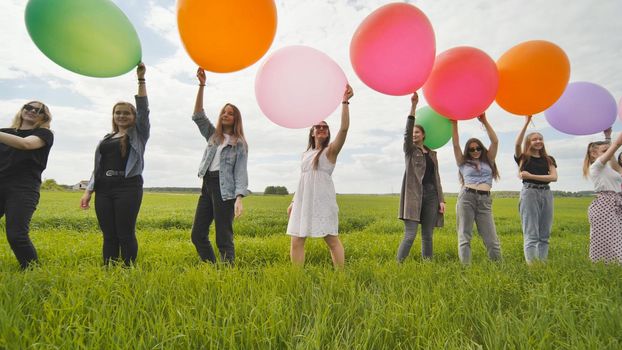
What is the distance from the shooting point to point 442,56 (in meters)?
3.60

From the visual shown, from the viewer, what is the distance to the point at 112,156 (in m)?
3.39

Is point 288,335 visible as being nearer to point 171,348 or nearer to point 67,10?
point 171,348

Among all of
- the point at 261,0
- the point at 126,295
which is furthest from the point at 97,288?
the point at 261,0

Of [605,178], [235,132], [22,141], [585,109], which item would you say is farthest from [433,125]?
[22,141]

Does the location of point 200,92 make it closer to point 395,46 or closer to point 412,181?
point 395,46

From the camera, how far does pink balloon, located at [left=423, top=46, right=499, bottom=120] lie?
11.2 feet

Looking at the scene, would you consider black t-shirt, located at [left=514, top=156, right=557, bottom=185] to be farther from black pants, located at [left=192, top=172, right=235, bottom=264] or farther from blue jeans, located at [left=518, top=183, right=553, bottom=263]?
black pants, located at [left=192, top=172, right=235, bottom=264]

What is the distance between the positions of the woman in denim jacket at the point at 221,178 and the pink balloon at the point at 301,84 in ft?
1.84

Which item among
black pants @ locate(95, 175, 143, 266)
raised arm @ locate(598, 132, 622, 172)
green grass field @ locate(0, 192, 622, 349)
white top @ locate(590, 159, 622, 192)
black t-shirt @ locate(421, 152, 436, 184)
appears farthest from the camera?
black t-shirt @ locate(421, 152, 436, 184)

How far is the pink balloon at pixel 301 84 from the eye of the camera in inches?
130

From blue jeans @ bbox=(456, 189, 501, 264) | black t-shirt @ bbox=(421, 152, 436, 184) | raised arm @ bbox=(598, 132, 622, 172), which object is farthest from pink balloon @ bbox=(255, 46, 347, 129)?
raised arm @ bbox=(598, 132, 622, 172)

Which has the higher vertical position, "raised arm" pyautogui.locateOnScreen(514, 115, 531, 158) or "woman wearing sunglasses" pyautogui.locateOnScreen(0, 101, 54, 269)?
"raised arm" pyautogui.locateOnScreen(514, 115, 531, 158)

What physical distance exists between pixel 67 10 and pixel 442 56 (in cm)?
350

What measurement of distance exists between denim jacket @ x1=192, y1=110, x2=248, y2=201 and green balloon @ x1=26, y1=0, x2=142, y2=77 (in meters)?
0.90
